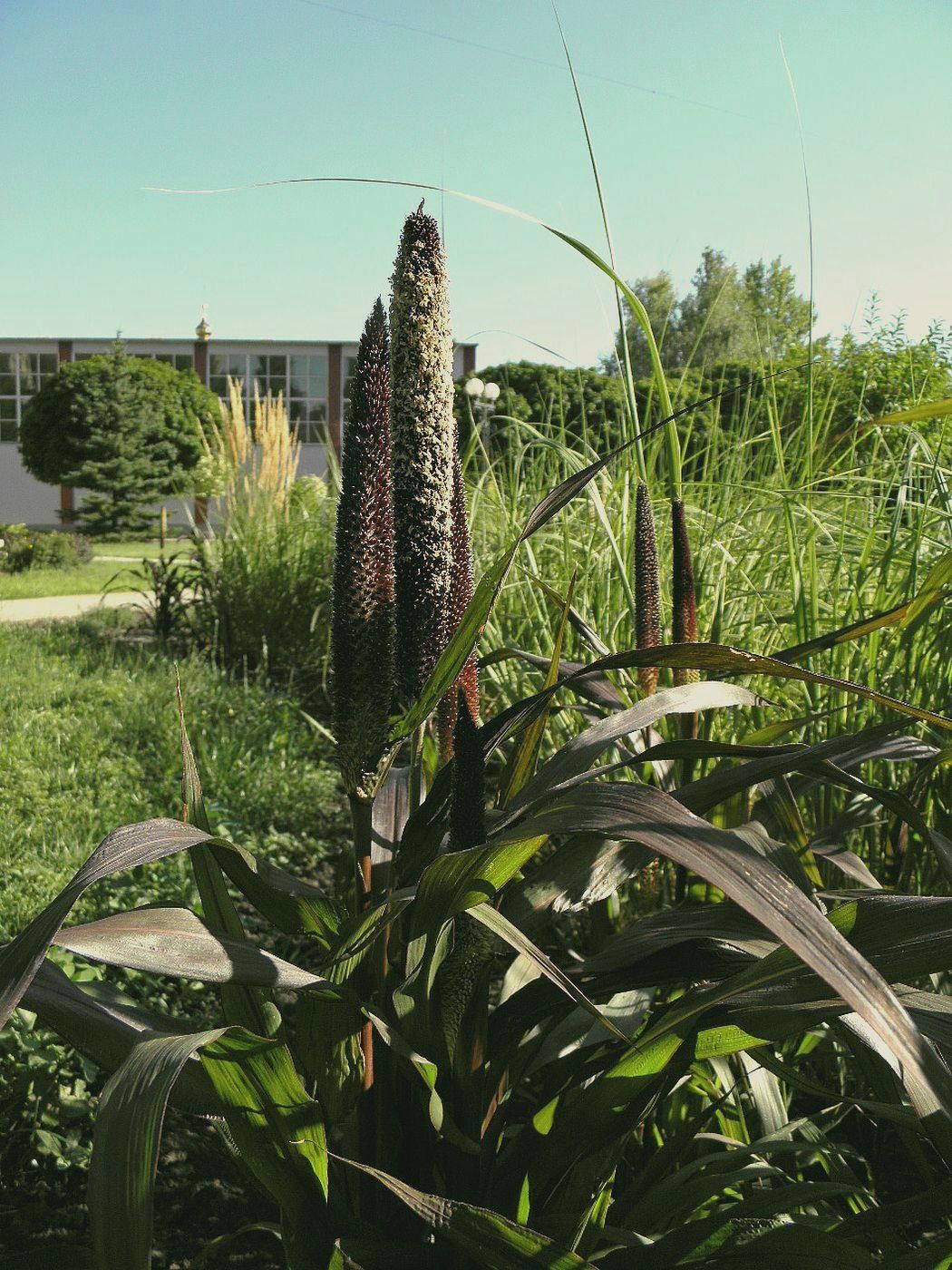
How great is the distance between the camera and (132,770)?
4258mm

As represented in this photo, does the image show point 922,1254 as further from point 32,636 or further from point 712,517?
point 32,636

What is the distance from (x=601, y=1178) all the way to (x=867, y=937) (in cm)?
51

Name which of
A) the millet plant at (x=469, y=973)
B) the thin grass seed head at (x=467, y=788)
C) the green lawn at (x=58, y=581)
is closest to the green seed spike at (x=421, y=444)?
the millet plant at (x=469, y=973)

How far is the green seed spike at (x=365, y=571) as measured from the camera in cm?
102

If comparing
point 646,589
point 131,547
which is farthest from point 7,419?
point 646,589

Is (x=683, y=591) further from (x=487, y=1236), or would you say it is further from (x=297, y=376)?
(x=297, y=376)

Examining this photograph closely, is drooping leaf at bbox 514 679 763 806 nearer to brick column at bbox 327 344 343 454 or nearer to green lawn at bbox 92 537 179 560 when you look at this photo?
green lawn at bbox 92 537 179 560

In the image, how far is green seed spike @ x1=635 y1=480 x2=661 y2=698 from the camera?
1604 mm

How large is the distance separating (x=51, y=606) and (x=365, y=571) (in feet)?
35.0

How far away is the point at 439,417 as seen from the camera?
1056 millimetres

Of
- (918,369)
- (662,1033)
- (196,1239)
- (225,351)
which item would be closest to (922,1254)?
(662,1033)

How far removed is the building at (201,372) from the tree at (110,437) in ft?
22.4

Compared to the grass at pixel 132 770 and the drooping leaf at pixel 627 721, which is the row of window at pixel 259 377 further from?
the drooping leaf at pixel 627 721

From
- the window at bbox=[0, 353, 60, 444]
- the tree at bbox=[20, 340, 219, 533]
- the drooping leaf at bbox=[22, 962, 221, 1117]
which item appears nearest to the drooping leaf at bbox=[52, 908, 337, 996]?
the drooping leaf at bbox=[22, 962, 221, 1117]
